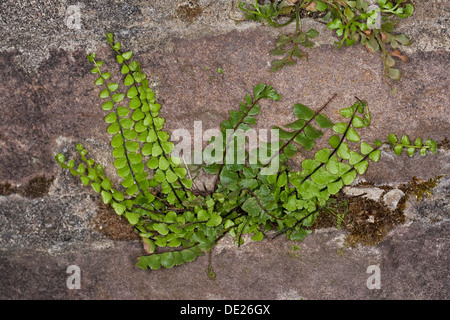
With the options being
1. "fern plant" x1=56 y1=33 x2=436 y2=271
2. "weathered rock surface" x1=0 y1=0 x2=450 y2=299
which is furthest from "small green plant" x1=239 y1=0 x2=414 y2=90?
"fern plant" x1=56 y1=33 x2=436 y2=271

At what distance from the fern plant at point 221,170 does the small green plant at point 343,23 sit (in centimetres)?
19

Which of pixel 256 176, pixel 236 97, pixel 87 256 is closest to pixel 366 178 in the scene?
pixel 256 176

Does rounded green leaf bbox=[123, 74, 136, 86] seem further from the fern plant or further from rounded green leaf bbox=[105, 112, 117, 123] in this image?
rounded green leaf bbox=[105, 112, 117, 123]

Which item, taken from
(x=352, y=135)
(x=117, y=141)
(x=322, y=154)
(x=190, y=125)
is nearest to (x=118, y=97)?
(x=117, y=141)

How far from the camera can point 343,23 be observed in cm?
179

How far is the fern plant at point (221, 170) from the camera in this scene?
1.79m

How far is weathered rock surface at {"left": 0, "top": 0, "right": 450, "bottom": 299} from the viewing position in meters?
1.85

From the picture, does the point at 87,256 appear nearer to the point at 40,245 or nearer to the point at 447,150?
the point at 40,245

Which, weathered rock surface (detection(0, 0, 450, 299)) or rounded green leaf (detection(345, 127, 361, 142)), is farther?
weathered rock surface (detection(0, 0, 450, 299))

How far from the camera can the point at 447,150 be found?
1.90 m

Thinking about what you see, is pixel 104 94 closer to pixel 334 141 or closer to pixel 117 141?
pixel 117 141

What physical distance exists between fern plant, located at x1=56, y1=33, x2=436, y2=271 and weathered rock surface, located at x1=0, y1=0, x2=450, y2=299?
9 cm

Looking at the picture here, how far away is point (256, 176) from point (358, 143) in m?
0.49

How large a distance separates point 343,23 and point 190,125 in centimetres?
81
